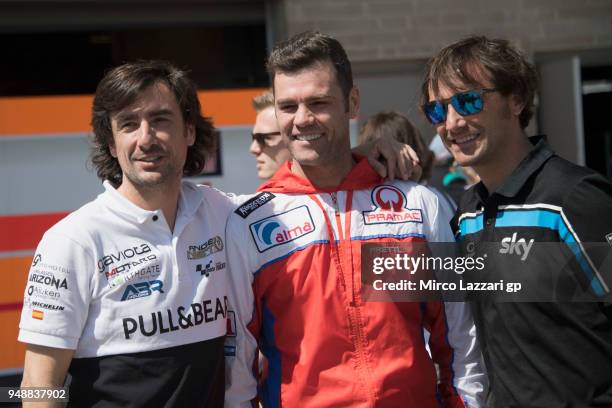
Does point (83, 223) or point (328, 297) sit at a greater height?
point (83, 223)

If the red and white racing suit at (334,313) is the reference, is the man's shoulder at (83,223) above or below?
above

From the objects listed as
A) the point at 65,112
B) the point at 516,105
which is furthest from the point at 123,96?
the point at 65,112

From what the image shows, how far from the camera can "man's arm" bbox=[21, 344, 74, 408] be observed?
6.38 ft

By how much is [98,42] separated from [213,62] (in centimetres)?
90

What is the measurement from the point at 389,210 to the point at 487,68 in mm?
574

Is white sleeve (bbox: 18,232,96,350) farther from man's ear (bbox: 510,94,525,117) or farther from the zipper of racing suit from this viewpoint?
man's ear (bbox: 510,94,525,117)

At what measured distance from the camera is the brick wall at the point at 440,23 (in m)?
5.38

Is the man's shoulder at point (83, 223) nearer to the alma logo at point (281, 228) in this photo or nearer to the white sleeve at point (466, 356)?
the alma logo at point (281, 228)

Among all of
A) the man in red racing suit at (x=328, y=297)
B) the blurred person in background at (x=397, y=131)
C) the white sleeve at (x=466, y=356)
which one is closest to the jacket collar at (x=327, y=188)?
the man in red racing suit at (x=328, y=297)

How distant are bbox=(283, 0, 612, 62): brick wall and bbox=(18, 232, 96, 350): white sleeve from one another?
364 cm

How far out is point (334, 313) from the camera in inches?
85.6

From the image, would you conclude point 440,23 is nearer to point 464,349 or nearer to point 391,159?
point 391,159

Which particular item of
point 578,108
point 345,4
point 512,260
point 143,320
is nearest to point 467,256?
point 512,260

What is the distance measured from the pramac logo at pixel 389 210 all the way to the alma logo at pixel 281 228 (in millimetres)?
208
